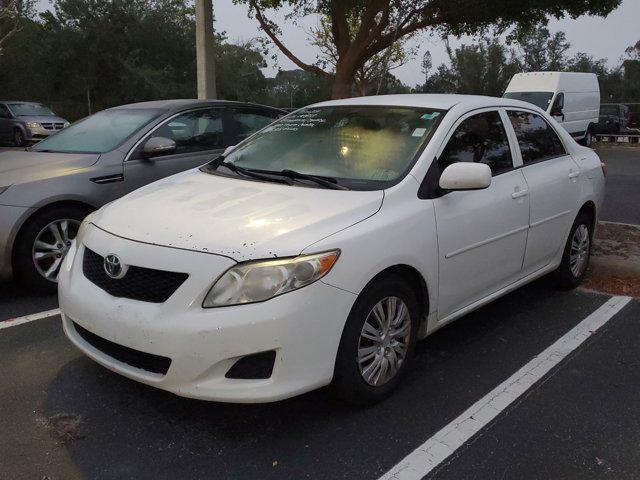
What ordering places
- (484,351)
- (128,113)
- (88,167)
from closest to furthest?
(484,351)
(88,167)
(128,113)

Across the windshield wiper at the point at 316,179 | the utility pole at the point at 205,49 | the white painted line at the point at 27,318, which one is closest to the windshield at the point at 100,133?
the white painted line at the point at 27,318

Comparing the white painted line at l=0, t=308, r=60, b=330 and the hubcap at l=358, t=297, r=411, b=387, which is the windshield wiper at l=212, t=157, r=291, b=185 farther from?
the white painted line at l=0, t=308, r=60, b=330

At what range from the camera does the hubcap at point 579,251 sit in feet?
16.3

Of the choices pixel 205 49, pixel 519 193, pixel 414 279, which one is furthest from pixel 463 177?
pixel 205 49

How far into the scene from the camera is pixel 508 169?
163 inches

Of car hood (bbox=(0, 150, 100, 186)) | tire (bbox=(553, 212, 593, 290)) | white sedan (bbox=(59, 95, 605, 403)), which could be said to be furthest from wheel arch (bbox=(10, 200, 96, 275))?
tire (bbox=(553, 212, 593, 290))

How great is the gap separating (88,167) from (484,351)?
3471mm

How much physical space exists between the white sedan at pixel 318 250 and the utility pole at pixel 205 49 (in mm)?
7488

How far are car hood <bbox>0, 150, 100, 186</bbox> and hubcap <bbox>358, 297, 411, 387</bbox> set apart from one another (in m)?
3.13

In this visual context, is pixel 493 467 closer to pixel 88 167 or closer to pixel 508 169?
pixel 508 169

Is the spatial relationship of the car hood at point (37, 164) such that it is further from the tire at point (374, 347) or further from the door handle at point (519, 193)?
the door handle at point (519, 193)

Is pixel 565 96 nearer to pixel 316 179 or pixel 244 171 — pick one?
pixel 244 171

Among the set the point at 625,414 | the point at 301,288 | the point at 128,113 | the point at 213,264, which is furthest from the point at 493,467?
the point at 128,113

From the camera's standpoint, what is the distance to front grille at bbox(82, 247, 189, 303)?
2732 mm
